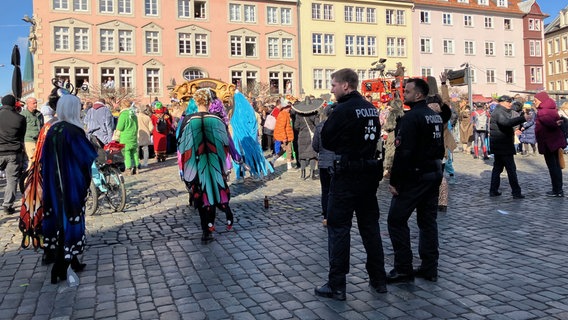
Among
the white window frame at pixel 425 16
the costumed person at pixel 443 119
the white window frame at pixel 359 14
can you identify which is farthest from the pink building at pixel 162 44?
the costumed person at pixel 443 119

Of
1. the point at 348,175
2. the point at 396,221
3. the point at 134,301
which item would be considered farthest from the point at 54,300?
the point at 396,221

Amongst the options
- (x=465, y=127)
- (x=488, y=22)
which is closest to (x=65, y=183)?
(x=465, y=127)

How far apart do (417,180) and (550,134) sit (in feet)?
19.5

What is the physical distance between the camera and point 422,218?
504 cm

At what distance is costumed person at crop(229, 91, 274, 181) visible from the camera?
39.2ft

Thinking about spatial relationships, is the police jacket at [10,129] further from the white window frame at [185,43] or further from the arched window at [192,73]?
the white window frame at [185,43]

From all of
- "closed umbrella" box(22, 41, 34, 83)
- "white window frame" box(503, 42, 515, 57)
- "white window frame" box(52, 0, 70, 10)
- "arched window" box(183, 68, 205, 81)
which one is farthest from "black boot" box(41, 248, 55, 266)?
"white window frame" box(503, 42, 515, 57)

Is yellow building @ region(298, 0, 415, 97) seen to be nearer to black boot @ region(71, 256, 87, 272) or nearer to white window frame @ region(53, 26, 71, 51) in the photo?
white window frame @ region(53, 26, 71, 51)

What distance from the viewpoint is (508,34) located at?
58969 millimetres

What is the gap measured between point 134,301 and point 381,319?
2.13m

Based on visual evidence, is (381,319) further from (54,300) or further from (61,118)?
(61,118)

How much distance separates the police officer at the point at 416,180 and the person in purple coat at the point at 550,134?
18.3 feet

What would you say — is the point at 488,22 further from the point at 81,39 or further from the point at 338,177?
the point at 338,177

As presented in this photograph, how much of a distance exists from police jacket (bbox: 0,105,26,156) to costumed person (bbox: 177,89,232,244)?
3.58 meters
